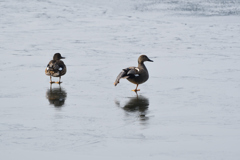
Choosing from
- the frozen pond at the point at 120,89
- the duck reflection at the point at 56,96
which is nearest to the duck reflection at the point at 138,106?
the frozen pond at the point at 120,89

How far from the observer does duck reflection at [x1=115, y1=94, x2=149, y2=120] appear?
685cm

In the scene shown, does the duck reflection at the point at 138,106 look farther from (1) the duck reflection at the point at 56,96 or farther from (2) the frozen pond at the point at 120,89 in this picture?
(1) the duck reflection at the point at 56,96

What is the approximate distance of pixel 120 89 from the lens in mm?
8688

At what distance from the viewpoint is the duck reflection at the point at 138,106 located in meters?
6.85

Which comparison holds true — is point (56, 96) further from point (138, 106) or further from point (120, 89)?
point (138, 106)

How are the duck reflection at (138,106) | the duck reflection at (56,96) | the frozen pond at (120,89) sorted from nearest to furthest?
1. the frozen pond at (120,89)
2. the duck reflection at (138,106)
3. the duck reflection at (56,96)

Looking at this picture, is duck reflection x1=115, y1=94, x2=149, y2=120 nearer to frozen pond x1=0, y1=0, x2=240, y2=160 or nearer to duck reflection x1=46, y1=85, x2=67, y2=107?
frozen pond x1=0, y1=0, x2=240, y2=160

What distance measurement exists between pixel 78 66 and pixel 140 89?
247 centimetres

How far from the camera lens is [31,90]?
334 inches

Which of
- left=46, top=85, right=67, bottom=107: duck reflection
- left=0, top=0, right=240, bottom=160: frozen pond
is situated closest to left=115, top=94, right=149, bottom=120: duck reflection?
left=0, top=0, right=240, bottom=160: frozen pond

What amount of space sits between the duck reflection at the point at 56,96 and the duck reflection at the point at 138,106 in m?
0.87

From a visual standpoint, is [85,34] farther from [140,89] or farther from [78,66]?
[140,89]

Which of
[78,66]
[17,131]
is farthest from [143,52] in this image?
[17,131]

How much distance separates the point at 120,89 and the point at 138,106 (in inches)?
54.9
